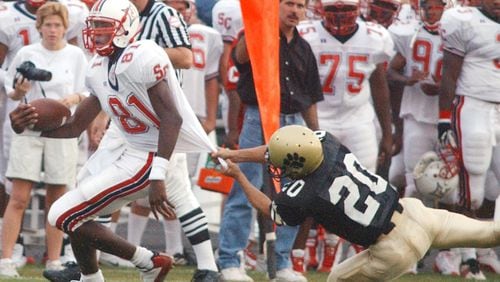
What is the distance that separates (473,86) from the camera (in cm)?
941

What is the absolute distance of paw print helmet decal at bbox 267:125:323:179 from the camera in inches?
254

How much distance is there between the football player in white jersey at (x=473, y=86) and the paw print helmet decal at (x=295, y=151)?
9.99ft

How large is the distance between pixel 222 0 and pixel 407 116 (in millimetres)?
1598

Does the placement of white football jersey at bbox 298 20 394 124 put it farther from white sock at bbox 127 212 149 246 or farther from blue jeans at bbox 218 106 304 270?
white sock at bbox 127 212 149 246

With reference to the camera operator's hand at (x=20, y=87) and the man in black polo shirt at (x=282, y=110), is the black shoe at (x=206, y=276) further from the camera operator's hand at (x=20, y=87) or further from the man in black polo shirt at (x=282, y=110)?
the camera operator's hand at (x=20, y=87)

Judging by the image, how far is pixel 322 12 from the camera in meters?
9.59

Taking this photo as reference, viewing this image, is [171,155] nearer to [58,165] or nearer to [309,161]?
[309,161]

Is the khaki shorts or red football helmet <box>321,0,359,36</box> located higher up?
red football helmet <box>321,0,359,36</box>

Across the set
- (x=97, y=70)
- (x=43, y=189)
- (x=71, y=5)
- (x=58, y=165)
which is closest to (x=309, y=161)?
(x=97, y=70)

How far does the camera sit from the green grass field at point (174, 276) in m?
8.62

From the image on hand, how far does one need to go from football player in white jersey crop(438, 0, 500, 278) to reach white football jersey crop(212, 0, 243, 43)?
1599 millimetres

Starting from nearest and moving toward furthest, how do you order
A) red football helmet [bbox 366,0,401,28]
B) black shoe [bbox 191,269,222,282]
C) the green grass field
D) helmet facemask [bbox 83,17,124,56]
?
helmet facemask [bbox 83,17,124,56] → black shoe [bbox 191,269,222,282] → the green grass field → red football helmet [bbox 366,0,401,28]

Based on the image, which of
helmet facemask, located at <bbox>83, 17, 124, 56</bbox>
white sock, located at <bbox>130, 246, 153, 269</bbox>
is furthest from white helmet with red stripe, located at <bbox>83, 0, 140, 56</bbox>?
white sock, located at <bbox>130, 246, 153, 269</bbox>

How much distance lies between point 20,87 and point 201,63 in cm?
160
